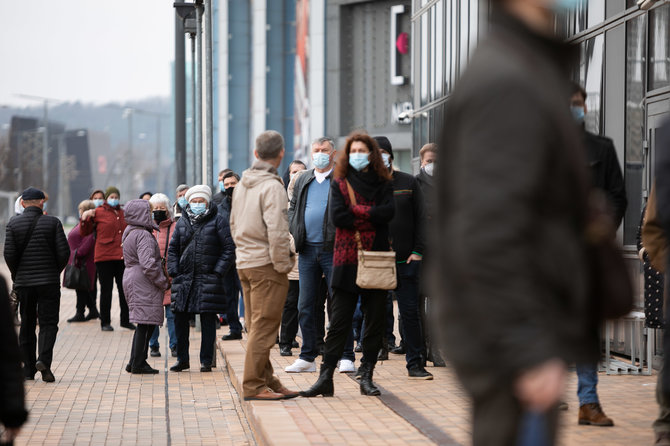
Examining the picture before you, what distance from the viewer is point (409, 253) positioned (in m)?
9.29

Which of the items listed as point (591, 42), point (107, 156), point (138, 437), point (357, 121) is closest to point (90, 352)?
point (138, 437)

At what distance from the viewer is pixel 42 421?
836 centimetres

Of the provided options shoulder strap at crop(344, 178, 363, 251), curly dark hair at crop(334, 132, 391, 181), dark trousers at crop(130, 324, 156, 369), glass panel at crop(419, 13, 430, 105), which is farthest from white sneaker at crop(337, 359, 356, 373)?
glass panel at crop(419, 13, 430, 105)

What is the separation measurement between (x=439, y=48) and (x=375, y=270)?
15192 mm

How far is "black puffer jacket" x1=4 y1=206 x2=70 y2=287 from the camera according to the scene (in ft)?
34.1

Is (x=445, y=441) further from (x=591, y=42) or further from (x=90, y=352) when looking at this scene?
(x=90, y=352)

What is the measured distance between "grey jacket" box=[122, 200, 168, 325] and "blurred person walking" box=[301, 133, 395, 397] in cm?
342

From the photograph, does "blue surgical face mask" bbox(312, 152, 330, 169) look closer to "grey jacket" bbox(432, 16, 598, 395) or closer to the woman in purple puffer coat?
the woman in purple puffer coat

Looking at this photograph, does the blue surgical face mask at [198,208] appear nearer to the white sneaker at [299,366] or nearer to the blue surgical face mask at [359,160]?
the white sneaker at [299,366]

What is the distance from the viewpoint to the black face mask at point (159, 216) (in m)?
12.1

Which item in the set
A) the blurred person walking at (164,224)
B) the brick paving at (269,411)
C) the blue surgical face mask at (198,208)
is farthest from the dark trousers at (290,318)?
the blurred person walking at (164,224)

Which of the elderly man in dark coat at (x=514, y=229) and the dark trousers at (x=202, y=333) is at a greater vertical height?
the elderly man in dark coat at (x=514, y=229)

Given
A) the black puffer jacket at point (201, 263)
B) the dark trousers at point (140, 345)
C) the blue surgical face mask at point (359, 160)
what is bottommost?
the dark trousers at point (140, 345)

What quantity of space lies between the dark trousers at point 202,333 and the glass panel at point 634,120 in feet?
14.1
